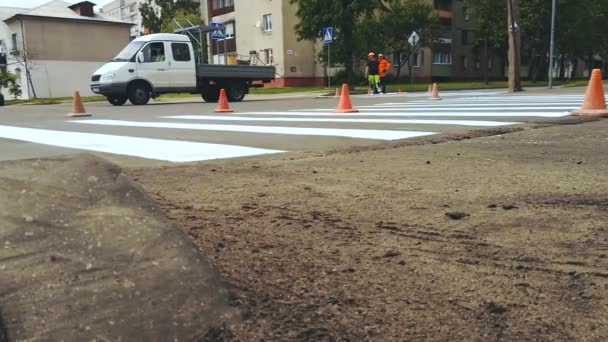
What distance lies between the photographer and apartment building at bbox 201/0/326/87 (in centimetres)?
4106

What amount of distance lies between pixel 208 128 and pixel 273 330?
21.6ft

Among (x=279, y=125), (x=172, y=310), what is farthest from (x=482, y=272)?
(x=279, y=125)

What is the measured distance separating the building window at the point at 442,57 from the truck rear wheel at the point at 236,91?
A: 34710mm

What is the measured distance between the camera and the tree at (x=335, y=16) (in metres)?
30.5

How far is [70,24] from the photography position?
4138 centimetres

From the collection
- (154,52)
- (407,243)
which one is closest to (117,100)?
(154,52)

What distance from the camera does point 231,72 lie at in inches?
777

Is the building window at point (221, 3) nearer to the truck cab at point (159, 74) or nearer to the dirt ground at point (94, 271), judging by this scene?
the truck cab at point (159, 74)

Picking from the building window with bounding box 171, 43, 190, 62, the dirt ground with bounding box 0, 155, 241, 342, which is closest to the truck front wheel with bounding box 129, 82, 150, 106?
the building window with bounding box 171, 43, 190, 62

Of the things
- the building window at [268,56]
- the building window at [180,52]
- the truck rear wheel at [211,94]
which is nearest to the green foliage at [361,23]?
the building window at [268,56]

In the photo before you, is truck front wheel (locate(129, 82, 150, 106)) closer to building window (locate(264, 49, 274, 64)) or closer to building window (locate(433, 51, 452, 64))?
building window (locate(264, 49, 274, 64))

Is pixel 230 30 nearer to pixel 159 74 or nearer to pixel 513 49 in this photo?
pixel 159 74

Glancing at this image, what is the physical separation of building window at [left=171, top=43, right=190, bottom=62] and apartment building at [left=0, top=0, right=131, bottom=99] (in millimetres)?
25139

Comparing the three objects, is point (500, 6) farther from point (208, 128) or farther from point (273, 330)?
point (273, 330)
